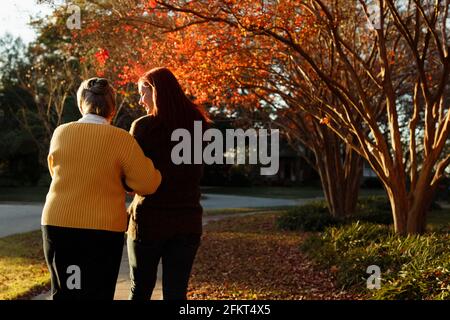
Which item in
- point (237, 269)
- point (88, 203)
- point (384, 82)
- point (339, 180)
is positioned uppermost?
point (384, 82)

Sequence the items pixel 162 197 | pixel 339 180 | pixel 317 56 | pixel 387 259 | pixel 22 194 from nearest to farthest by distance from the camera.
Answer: pixel 162 197, pixel 387 259, pixel 317 56, pixel 339 180, pixel 22 194

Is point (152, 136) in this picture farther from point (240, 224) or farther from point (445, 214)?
point (445, 214)

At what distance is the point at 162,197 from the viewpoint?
341 centimetres

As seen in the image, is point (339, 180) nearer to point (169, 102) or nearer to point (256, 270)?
point (256, 270)

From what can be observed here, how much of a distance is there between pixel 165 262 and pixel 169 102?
3.16 ft

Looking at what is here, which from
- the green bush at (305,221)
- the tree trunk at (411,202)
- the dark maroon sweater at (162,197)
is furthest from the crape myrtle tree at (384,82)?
the dark maroon sweater at (162,197)

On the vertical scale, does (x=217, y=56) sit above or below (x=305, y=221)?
above

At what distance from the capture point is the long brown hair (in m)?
3.44

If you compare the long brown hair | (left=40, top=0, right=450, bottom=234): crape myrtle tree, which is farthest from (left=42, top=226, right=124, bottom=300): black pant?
(left=40, top=0, right=450, bottom=234): crape myrtle tree

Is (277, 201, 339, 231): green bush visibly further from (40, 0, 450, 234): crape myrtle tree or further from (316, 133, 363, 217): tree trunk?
(40, 0, 450, 234): crape myrtle tree

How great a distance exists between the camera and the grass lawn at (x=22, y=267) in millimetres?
7191

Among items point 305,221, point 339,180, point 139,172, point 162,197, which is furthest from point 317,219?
point 139,172
